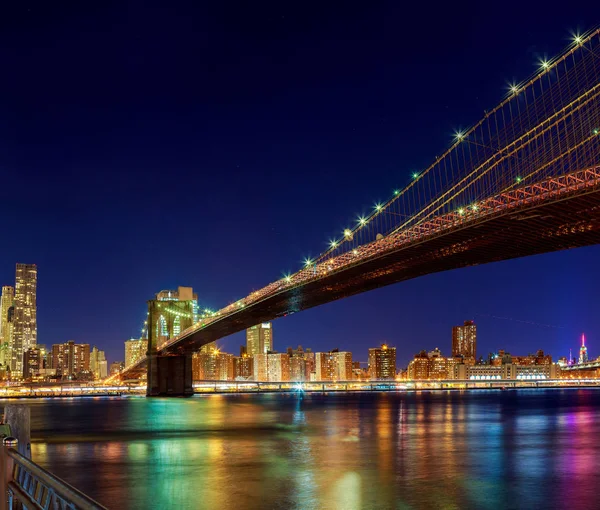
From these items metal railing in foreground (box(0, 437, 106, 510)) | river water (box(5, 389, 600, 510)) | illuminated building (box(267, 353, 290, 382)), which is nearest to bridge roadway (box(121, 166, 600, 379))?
river water (box(5, 389, 600, 510))

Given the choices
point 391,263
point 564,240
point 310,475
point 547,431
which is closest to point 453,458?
point 310,475

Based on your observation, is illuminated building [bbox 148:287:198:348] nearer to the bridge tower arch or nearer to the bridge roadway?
the bridge tower arch

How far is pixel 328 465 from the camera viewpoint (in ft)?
66.0

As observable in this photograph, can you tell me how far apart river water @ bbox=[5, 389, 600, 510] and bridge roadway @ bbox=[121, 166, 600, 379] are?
8781 mm

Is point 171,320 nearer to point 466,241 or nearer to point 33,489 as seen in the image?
point 466,241

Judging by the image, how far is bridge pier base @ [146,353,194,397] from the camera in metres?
78.0

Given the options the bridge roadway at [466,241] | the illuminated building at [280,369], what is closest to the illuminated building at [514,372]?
the illuminated building at [280,369]

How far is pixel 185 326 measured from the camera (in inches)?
3324

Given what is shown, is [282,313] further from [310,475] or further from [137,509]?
[137,509]

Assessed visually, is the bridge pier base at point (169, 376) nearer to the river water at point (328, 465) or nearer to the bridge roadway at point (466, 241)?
the bridge roadway at point (466, 241)

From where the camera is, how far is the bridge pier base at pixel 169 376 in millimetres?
78000

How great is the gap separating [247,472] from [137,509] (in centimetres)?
509

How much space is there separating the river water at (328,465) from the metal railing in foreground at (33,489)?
7567 millimetres

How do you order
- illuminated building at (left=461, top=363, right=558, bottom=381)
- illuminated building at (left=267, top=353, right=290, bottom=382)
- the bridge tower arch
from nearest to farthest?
the bridge tower arch
illuminated building at (left=461, top=363, right=558, bottom=381)
illuminated building at (left=267, top=353, right=290, bottom=382)
